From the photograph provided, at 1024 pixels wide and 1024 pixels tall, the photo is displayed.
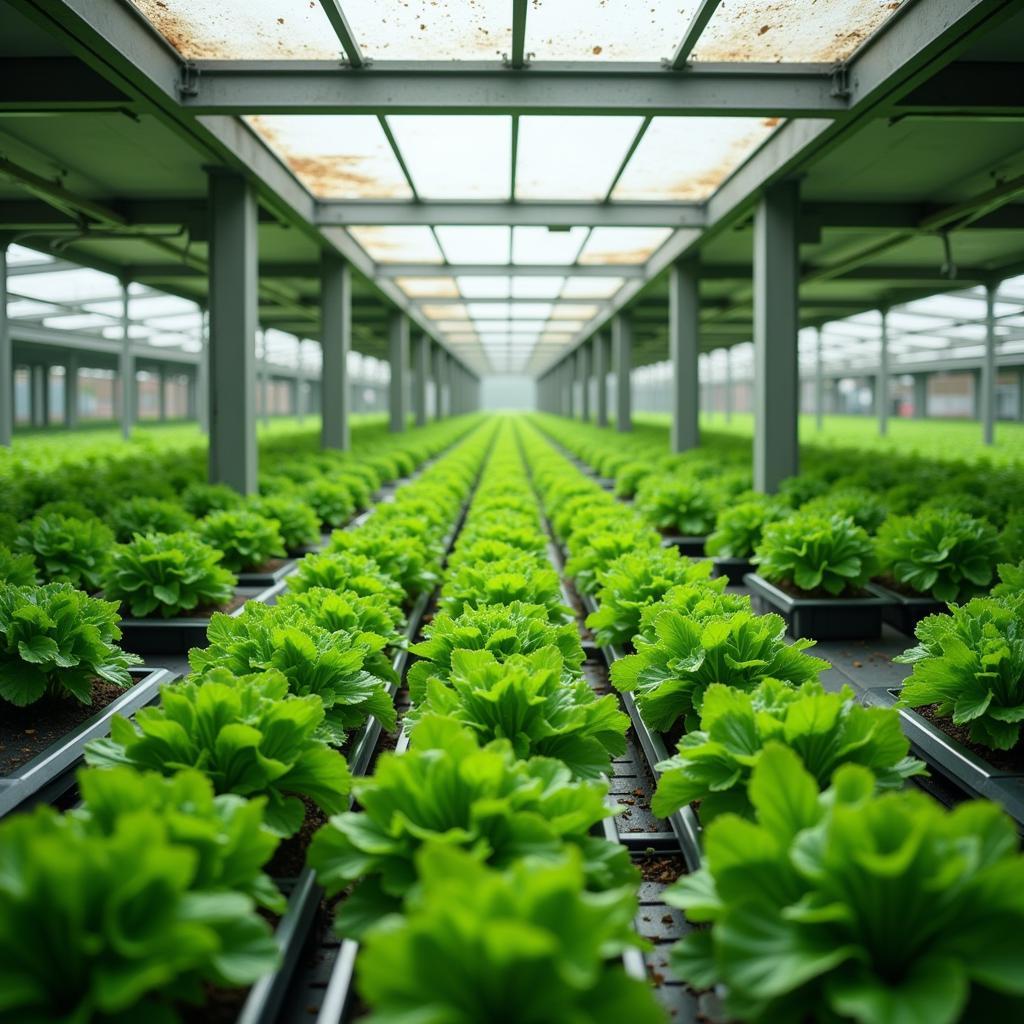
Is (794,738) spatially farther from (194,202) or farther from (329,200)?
(194,202)

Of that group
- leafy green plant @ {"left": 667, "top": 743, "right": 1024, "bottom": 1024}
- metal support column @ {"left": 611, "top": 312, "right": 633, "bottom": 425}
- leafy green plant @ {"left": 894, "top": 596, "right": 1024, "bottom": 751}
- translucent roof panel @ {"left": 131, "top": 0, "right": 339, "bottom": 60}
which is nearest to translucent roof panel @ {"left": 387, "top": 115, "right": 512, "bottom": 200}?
translucent roof panel @ {"left": 131, "top": 0, "right": 339, "bottom": 60}

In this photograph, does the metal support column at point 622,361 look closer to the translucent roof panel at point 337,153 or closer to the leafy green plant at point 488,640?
the translucent roof panel at point 337,153

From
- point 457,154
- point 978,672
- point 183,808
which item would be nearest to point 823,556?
point 978,672

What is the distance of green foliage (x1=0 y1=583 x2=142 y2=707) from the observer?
14.6 feet

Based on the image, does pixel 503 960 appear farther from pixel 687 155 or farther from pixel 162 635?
pixel 687 155

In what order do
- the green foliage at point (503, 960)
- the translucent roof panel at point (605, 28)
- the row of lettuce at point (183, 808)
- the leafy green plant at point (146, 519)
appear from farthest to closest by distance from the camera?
1. the leafy green plant at point (146, 519)
2. the translucent roof panel at point (605, 28)
3. the row of lettuce at point (183, 808)
4. the green foliage at point (503, 960)

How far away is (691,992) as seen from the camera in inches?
116

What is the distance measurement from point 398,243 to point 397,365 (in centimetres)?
1022

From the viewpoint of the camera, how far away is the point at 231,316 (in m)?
Answer: 12.1

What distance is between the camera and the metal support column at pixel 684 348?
19.1 m

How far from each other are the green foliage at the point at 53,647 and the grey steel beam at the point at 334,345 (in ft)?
48.9

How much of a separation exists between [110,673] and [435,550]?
397cm

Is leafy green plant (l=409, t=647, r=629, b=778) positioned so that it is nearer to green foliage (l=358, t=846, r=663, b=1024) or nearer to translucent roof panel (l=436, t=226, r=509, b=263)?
green foliage (l=358, t=846, r=663, b=1024)

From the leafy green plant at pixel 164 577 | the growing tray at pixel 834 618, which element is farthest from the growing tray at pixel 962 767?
the leafy green plant at pixel 164 577
